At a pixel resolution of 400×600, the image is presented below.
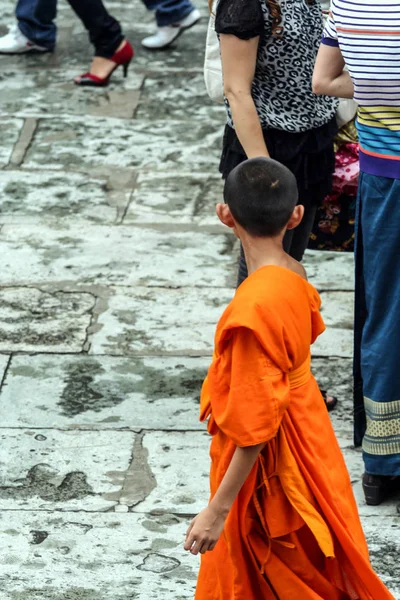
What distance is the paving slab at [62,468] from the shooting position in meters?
3.11

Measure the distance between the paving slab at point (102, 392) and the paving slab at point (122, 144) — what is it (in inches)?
71.3

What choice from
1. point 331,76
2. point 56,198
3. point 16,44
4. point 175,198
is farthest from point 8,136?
point 331,76

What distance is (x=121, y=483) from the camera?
320 cm

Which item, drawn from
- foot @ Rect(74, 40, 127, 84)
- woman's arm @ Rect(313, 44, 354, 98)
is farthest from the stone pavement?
woman's arm @ Rect(313, 44, 354, 98)

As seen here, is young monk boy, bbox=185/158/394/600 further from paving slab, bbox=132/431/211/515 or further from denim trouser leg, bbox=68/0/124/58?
denim trouser leg, bbox=68/0/124/58

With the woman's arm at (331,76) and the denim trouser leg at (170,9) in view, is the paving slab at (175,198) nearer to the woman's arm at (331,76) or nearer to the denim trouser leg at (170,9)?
the denim trouser leg at (170,9)

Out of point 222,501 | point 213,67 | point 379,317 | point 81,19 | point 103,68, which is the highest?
point 213,67

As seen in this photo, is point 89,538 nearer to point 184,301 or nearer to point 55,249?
point 184,301

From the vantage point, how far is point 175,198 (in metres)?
5.14

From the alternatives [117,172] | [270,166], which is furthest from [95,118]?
[270,166]

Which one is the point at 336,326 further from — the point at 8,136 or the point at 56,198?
the point at 8,136

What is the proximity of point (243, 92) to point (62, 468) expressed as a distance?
4.08 ft

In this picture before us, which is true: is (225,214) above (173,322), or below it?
above

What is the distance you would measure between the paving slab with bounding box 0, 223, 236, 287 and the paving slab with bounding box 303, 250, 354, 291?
33cm
